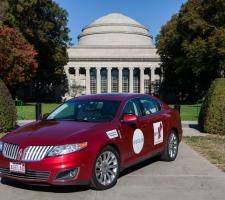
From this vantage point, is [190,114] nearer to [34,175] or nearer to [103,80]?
[34,175]

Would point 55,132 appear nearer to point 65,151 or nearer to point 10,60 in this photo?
point 65,151

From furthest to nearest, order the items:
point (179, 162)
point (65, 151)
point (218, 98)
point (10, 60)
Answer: point (10, 60)
point (218, 98)
point (179, 162)
point (65, 151)

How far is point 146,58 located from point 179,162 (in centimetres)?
8753

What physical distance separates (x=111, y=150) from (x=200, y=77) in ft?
176

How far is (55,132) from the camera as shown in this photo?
24.0 ft

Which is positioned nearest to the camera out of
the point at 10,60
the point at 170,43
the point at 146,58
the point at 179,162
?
the point at 179,162

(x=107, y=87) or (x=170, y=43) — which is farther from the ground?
(x=170, y=43)

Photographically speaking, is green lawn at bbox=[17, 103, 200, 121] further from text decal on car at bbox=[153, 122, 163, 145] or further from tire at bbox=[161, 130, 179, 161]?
text decal on car at bbox=[153, 122, 163, 145]

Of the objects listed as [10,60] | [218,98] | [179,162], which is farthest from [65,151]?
[10,60]

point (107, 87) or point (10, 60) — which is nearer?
point (10, 60)

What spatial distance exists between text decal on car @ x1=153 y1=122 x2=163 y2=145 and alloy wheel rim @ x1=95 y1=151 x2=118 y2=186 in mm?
1779

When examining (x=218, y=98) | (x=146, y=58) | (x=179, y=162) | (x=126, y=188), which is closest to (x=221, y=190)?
(x=126, y=188)

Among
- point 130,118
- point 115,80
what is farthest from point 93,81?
point 130,118

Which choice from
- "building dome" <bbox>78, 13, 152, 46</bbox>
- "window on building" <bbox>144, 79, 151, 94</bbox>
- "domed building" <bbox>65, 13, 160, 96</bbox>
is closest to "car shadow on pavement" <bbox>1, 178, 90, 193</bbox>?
"domed building" <bbox>65, 13, 160, 96</bbox>
